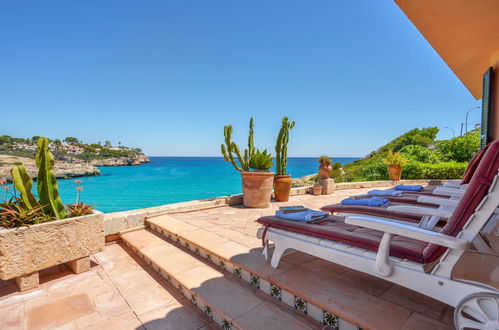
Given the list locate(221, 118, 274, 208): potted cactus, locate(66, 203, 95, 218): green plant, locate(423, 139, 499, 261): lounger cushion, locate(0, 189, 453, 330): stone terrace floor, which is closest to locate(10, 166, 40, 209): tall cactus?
locate(66, 203, 95, 218): green plant

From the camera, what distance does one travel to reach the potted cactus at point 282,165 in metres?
5.42

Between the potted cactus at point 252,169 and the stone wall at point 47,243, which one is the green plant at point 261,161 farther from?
the stone wall at point 47,243

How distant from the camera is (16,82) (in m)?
17.8

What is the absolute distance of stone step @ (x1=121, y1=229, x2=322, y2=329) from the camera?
1.53m

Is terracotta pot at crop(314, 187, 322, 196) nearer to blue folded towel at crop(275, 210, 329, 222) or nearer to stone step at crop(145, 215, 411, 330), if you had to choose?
stone step at crop(145, 215, 411, 330)

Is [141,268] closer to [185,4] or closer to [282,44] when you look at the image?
[185,4]

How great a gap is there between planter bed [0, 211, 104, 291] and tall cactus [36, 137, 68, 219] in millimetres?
218

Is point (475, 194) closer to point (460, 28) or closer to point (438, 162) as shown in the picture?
point (460, 28)

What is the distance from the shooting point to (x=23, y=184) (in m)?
2.21

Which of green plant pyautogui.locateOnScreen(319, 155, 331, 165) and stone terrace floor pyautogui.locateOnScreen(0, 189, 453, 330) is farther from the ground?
green plant pyautogui.locateOnScreen(319, 155, 331, 165)

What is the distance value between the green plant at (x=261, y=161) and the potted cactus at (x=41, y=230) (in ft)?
10.9

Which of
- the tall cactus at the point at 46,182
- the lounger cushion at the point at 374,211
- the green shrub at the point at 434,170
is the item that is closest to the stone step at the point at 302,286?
the lounger cushion at the point at 374,211

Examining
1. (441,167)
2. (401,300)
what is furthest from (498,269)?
(441,167)

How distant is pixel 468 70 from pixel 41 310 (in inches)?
320
